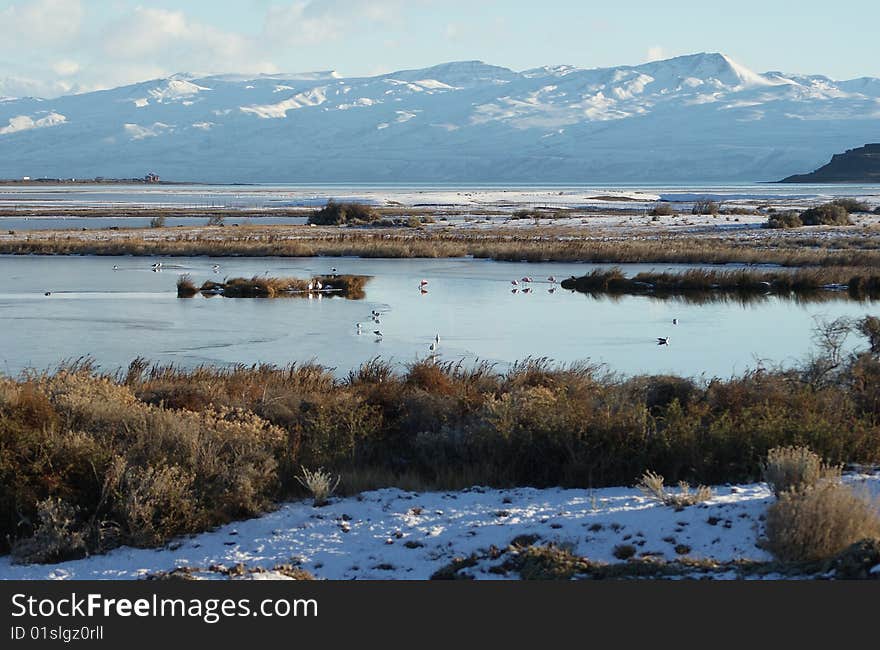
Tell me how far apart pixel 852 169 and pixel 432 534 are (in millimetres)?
188795

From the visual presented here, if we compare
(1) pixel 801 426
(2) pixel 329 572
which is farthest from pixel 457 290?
(2) pixel 329 572

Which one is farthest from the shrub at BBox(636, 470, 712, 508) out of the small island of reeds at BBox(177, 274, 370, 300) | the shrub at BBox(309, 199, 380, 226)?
the shrub at BBox(309, 199, 380, 226)

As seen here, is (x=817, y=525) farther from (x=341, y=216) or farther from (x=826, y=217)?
(x=341, y=216)

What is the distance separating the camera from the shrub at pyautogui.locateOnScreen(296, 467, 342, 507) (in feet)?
29.4

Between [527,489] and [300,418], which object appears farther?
[300,418]

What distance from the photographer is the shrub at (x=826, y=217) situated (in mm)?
57469

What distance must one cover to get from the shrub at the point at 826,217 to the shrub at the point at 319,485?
5234cm

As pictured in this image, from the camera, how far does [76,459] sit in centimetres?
875

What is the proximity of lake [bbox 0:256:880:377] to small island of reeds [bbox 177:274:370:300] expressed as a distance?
0.53 metres

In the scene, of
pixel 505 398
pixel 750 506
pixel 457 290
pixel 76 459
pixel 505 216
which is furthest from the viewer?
pixel 505 216

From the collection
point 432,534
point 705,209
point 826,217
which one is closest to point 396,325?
point 432,534

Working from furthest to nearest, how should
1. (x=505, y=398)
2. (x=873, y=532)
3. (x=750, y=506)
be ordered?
(x=505, y=398) → (x=750, y=506) → (x=873, y=532)

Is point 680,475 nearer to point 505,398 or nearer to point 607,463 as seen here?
point 607,463

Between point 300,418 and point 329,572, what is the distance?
4067 mm
